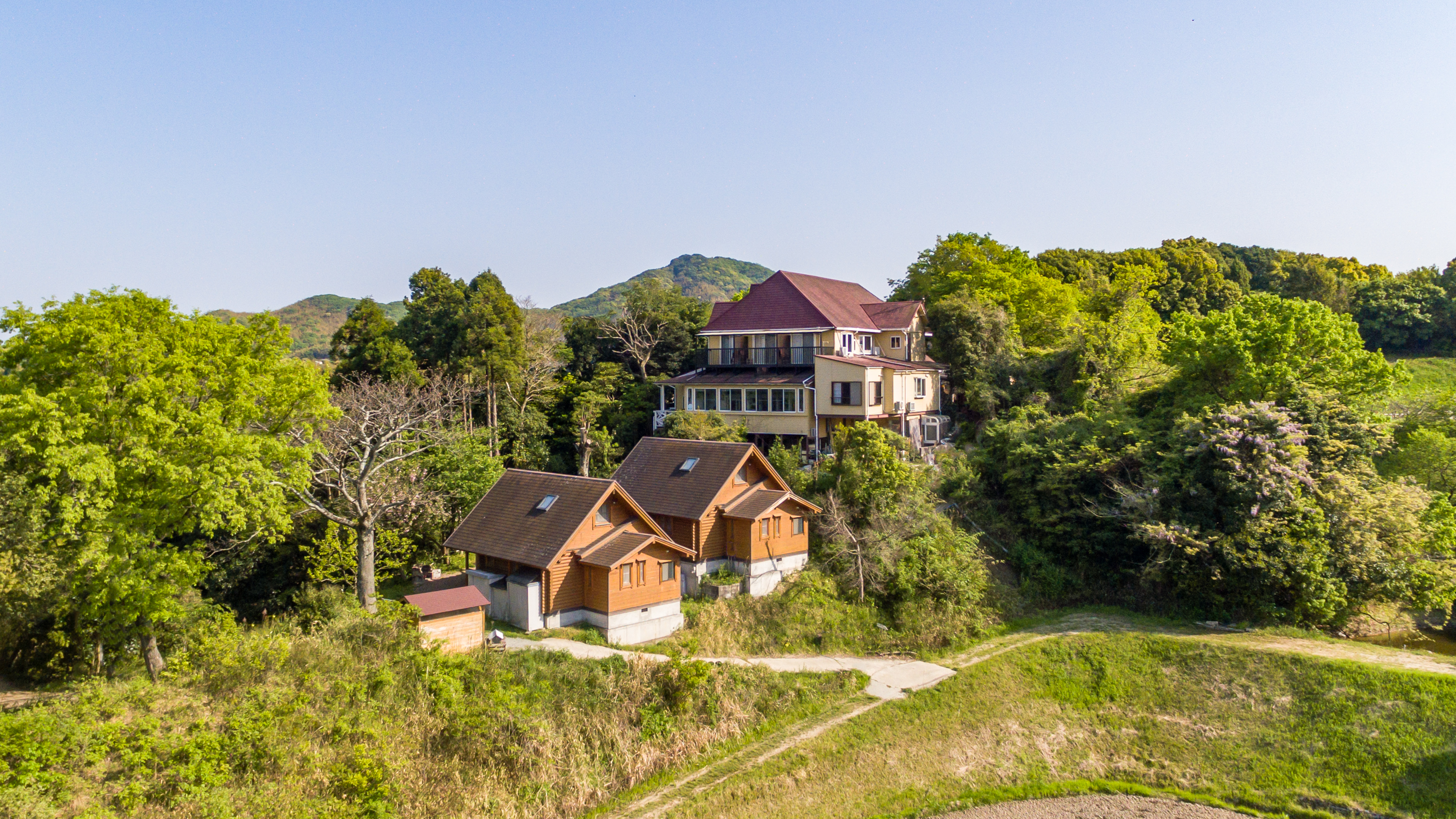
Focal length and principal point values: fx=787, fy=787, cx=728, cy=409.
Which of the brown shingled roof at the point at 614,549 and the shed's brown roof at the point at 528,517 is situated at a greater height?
the shed's brown roof at the point at 528,517

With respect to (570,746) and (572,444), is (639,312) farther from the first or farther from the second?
(570,746)

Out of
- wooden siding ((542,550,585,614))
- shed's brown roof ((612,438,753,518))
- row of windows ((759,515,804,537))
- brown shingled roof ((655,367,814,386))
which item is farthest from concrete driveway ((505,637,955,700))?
brown shingled roof ((655,367,814,386))

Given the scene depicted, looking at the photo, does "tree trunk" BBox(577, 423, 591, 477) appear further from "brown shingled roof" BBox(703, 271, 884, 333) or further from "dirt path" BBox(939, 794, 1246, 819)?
"dirt path" BBox(939, 794, 1246, 819)

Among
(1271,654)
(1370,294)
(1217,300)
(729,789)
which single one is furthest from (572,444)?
(1370,294)

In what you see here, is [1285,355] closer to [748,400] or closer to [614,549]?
[748,400]

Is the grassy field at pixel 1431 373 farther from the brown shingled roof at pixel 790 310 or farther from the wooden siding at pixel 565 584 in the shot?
the wooden siding at pixel 565 584

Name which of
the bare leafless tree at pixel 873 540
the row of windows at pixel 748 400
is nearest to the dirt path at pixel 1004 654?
the bare leafless tree at pixel 873 540
